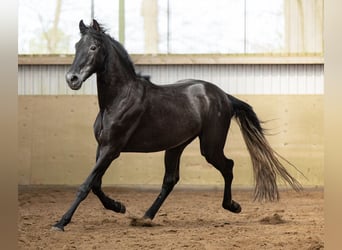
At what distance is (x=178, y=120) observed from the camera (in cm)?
320

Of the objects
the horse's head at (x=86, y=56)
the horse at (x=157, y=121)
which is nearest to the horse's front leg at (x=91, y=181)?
the horse at (x=157, y=121)

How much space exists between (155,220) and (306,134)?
1.20m

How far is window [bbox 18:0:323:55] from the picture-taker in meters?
3.32

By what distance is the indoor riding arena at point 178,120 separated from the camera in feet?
10.1

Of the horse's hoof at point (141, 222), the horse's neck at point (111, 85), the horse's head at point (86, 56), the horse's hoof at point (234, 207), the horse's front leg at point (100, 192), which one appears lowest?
the horse's hoof at point (141, 222)

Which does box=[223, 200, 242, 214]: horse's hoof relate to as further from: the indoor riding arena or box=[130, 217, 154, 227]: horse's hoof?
box=[130, 217, 154, 227]: horse's hoof

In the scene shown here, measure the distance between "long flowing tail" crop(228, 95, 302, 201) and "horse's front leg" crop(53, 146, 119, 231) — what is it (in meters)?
0.84

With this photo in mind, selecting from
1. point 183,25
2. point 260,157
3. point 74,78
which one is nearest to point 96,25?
point 74,78

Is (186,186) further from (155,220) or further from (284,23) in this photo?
(284,23)

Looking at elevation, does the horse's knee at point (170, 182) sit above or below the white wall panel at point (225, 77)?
below

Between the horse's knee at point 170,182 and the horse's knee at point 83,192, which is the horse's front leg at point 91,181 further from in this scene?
the horse's knee at point 170,182

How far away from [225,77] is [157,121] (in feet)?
2.13
